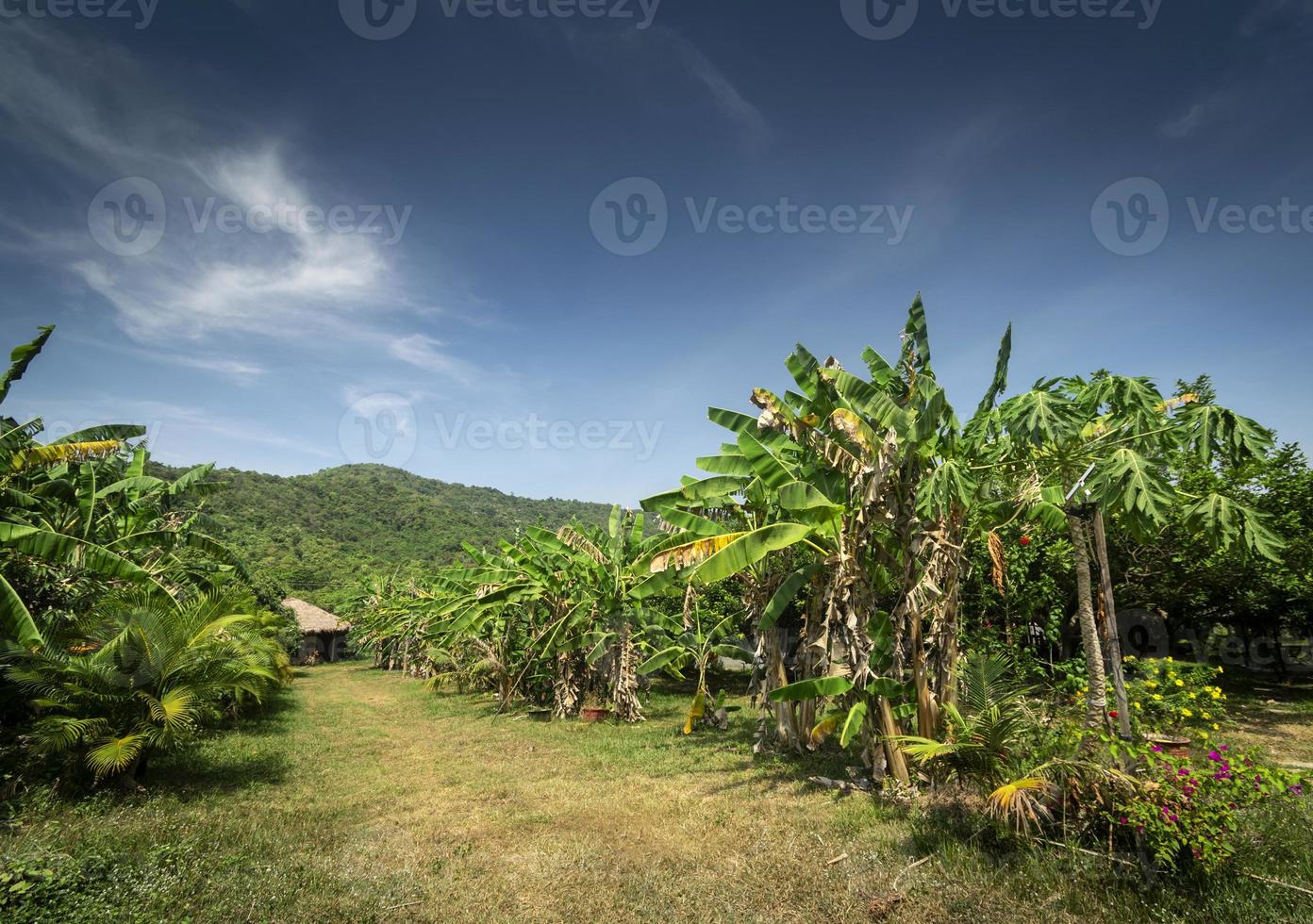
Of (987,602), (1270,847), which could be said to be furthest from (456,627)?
(1270,847)

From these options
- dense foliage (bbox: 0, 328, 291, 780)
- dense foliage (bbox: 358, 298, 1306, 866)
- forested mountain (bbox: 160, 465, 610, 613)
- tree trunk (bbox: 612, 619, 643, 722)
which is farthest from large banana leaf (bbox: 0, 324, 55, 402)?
forested mountain (bbox: 160, 465, 610, 613)

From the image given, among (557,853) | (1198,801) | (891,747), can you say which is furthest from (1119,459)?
(557,853)

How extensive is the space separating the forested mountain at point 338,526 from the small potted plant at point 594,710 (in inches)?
857

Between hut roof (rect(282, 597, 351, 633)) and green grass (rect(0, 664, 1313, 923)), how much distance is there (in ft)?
111

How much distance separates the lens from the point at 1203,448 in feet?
20.1

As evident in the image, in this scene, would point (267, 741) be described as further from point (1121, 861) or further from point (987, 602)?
point (987, 602)

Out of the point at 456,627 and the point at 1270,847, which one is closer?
the point at 1270,847

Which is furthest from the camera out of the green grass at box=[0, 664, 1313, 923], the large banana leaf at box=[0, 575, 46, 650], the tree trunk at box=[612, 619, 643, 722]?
the tree trunk at box=[612, 619, 643, 722]

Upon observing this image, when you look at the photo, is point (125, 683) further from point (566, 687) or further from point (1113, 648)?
point (1113, 648)

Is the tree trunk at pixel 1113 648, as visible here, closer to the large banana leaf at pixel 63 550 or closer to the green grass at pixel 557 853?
the green grass at pixel 557 853

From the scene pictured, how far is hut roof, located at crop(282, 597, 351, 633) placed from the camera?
→ 134ft

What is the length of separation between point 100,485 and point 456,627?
7.73 metres

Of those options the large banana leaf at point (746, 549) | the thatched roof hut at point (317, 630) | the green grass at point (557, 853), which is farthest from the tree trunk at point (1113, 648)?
the thatched roof hut at point (317, 630)

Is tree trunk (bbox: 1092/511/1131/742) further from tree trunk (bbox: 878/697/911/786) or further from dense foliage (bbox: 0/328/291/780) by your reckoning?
dense foliage (bbox: 0/328/291/780)
